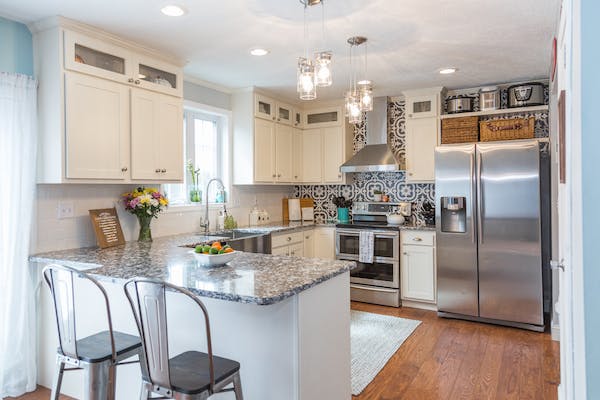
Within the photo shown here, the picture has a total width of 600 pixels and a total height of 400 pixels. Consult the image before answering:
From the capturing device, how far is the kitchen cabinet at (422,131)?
14.9ft

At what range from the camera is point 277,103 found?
4.88m

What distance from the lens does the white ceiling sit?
2.45 metres

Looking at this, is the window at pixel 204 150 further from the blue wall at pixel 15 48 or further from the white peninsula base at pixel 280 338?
the white peninsula base at pixel 280 338

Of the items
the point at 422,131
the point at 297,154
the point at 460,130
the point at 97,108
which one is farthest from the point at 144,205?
the point at 460,130

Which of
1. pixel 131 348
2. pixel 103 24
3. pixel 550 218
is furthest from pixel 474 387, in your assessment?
pixel 103 24

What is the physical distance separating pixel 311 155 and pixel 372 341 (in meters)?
2.71

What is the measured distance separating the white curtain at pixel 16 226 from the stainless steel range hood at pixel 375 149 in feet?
11.1

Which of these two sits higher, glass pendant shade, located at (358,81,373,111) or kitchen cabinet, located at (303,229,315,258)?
glass pendant shade, located at (358,81,373,111)

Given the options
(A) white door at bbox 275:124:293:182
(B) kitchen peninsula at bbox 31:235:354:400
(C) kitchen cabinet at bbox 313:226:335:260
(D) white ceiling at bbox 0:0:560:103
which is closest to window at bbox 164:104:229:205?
(D) white ceiling at bbox 0:0:560:103

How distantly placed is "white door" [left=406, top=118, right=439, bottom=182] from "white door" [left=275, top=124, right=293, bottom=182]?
4.94 feet

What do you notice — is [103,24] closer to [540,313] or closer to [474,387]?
[474,387]

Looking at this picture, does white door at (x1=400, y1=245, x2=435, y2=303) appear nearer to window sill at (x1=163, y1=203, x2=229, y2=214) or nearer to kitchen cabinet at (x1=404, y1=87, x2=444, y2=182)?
kitchen cabinet at (x1=404, y1=87, x2=444, y2=182)

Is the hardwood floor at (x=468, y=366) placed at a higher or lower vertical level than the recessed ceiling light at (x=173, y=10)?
lower

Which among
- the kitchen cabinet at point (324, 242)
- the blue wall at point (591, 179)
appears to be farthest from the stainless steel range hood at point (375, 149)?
the blue wall at point (591, 179)
